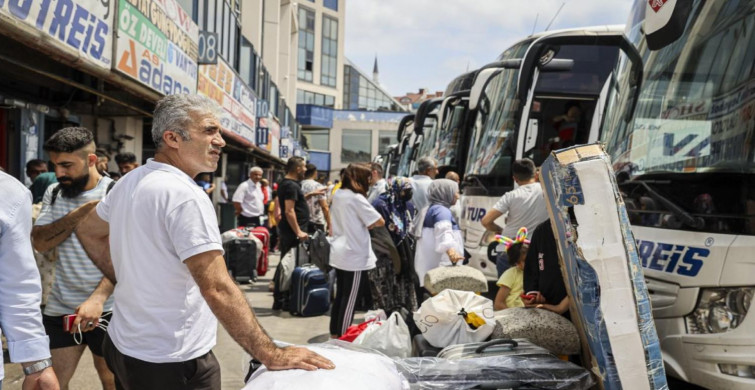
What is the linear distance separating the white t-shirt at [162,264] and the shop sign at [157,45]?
191 inches

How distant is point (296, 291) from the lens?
23.6 feet

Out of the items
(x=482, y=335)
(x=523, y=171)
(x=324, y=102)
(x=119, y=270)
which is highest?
(x=324, y=102)

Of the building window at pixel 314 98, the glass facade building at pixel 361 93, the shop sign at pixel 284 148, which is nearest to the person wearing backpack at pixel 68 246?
the shop sign at pixel 284 148

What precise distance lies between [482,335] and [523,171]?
111 inches

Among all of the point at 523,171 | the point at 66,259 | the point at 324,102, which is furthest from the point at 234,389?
the point at 324,102

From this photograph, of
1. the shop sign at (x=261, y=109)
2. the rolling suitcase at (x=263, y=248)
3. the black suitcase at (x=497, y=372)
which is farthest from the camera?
the shop sign at (x=261, y=109)

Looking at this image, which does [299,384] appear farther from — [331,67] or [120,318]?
[331,67]

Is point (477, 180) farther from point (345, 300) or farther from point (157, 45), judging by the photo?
point (157, 45)

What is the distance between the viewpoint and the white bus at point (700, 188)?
9.70ft

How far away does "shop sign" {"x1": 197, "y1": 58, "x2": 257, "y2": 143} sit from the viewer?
1060 centimetres

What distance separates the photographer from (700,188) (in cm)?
325

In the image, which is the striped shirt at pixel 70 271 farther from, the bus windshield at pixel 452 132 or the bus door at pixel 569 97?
the bus windshield at pixel 452 132

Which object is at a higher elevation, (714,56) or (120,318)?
(714,56)

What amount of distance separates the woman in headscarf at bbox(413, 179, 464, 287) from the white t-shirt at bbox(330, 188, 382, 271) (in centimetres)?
69
